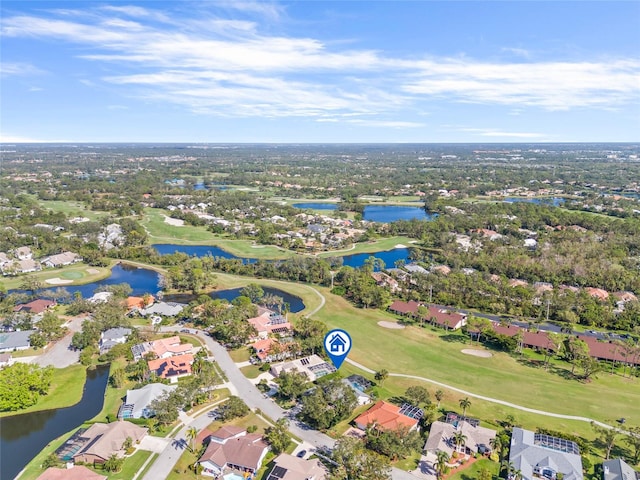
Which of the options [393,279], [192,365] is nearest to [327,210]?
[393,279]

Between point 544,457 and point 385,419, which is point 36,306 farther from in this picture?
point 544,457

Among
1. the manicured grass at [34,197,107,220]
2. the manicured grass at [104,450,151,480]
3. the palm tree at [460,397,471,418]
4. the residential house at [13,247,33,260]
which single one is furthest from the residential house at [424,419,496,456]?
the manicured grass at [34,197,107,220]

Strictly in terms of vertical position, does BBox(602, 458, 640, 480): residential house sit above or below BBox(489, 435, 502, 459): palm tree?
above

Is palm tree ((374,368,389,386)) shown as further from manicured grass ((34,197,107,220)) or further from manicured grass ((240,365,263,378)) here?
manicured grass ((34,197,107,220))

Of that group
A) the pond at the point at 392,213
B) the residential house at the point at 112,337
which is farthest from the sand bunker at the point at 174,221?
the residential house at the point at 112,337

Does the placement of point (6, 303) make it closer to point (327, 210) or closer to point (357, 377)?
point (357, 377)

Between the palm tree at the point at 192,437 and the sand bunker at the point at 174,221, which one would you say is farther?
the sand bunker at the point at 174,221

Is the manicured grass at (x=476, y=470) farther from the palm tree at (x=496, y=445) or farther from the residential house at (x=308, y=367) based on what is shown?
the residential house at (x=308, y=367)
